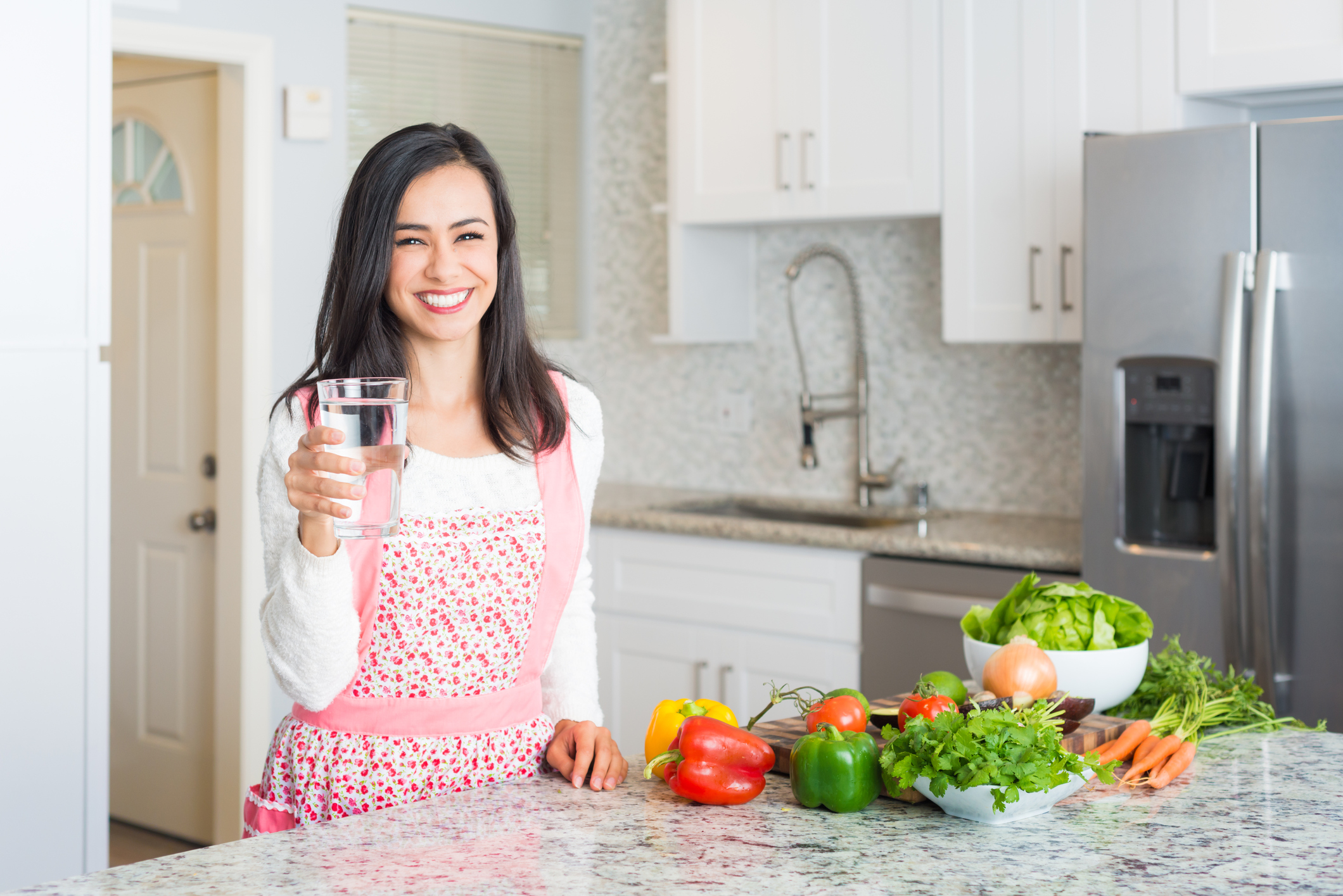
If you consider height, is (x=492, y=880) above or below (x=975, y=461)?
below

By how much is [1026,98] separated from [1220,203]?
653 millimetres

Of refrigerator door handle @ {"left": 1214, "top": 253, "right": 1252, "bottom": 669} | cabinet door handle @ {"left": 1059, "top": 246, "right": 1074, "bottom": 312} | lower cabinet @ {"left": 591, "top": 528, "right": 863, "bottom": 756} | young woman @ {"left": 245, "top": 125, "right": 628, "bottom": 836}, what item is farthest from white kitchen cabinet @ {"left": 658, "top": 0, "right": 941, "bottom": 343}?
young woman @ {"left": 245, "top": 125, "right": 628, "bottom": 836}

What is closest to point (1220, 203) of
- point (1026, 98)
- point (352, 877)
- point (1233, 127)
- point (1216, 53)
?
point (1233, 127)

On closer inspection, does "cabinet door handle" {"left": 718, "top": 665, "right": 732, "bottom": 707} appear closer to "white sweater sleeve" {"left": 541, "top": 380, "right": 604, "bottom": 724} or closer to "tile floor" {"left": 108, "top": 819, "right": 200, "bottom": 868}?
"tile floor" {"left": 108, "top": 819, "right": 200, "bottom": 868}

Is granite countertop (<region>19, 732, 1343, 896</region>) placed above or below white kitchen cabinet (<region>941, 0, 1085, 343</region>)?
below

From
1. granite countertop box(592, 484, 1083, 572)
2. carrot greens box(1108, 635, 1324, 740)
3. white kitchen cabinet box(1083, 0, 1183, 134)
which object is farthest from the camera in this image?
granite countertop box(592, 484, 1083, 572)

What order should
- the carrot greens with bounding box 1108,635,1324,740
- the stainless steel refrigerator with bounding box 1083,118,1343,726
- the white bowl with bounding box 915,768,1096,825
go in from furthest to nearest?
the stainless steel refrigerator with bounding box 1083,118,1343,726 → the carrot greens with bounding box 1108,635,1324,740 → the white bowl with bounding box 915,768,1096,825

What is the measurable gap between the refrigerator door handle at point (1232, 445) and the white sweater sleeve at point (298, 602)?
176 centimetres

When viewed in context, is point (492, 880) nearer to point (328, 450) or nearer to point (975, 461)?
point (328, 450)

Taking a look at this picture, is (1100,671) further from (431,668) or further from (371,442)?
(371,442)

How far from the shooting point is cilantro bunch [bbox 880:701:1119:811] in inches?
50.1

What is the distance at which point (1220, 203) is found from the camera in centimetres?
260

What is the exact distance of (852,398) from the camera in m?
3.91

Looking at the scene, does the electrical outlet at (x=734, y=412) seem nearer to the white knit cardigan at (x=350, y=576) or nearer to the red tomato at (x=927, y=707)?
the white knit cardigan at (x=350, y=576)
